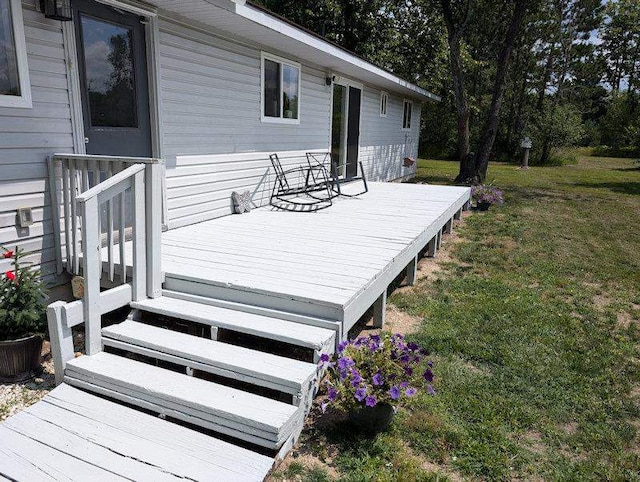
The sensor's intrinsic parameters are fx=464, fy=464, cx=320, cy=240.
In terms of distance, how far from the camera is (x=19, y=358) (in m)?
2.68

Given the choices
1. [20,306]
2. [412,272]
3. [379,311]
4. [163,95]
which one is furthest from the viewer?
[412,272]

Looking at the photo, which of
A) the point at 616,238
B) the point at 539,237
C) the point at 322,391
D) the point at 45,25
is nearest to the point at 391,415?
the point at 322,391

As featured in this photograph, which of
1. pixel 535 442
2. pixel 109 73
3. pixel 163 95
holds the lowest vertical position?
pixel 535 442

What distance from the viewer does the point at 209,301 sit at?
2.98 m

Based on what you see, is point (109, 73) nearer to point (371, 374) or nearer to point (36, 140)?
point (36, 140)

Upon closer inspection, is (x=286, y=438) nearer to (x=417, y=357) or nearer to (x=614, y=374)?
(x=417, y=357)

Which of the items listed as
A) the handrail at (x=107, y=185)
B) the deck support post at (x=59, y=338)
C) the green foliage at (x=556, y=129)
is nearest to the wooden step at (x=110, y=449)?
the deck support post at (x=59, y=338)

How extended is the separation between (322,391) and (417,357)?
61 centimetres

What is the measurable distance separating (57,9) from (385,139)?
31.8ft

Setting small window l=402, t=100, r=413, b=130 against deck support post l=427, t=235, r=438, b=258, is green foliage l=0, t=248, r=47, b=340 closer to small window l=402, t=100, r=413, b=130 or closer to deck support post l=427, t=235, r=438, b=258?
deck support post l=427, t=235, r=438, b=258

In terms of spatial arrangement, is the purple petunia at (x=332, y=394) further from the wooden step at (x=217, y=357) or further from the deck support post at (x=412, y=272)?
the deck support post at (x=412, y=272)

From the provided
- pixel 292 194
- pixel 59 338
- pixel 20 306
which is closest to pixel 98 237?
pixel 59 338

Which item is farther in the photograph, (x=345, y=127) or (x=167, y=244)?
(x=345, y=127)

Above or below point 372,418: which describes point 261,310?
above
